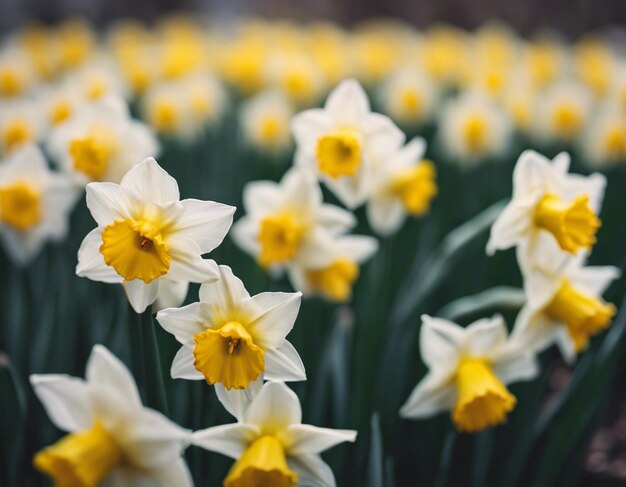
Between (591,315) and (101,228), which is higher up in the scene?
(101,228)

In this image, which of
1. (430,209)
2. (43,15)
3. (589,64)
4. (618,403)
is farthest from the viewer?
(43,15)

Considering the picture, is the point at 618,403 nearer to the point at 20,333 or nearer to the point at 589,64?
the point at 20,333

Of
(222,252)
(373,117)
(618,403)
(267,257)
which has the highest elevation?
(373,117)

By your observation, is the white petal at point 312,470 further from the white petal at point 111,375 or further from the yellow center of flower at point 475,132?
the yellow center of flower at point 475,132

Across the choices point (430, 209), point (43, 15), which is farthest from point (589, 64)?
point (43, 15)

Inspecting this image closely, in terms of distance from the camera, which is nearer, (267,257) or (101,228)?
(101,228)

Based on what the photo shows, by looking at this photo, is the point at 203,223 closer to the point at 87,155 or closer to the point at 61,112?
the point at 87,155

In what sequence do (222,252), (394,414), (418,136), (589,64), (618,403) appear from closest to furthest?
(394,414)
(222,252)
(618,403)
(418,136)
(589,64)
